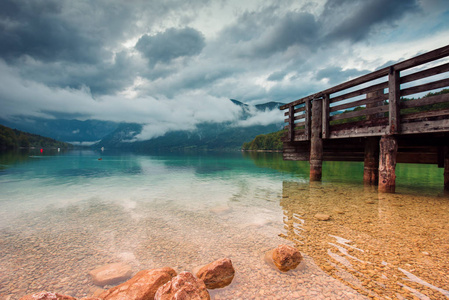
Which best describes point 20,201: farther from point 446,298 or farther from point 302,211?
point 446,298

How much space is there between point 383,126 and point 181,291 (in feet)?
42.9

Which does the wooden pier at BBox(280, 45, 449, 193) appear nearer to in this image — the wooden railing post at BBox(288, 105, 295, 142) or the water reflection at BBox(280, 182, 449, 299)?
the wooden railing post at BBox(288, 105, 295, 142)

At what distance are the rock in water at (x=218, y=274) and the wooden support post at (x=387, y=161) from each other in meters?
11.4

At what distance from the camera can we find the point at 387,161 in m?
11.8

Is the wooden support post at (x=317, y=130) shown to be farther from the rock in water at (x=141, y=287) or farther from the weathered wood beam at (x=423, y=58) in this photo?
the rock in water at (x=141, y=287)

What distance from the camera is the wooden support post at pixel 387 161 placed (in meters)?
11.5

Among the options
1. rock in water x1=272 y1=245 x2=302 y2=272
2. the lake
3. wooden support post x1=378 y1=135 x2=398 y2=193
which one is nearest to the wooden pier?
wooden support post x1=378 y1=135 x2=398 y2=193

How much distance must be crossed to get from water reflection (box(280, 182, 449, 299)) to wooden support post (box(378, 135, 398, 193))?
143cm

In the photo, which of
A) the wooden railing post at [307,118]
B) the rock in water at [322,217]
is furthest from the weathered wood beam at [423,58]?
the rock in water at [322,217]

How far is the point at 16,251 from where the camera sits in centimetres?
625

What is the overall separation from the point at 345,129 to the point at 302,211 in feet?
24.4

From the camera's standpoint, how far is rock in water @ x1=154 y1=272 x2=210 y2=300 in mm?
3441

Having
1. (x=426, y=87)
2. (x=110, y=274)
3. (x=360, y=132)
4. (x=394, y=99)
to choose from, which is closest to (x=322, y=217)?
(x=360, y=132)

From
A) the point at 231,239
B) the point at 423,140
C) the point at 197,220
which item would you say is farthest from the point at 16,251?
the point at 423,140
